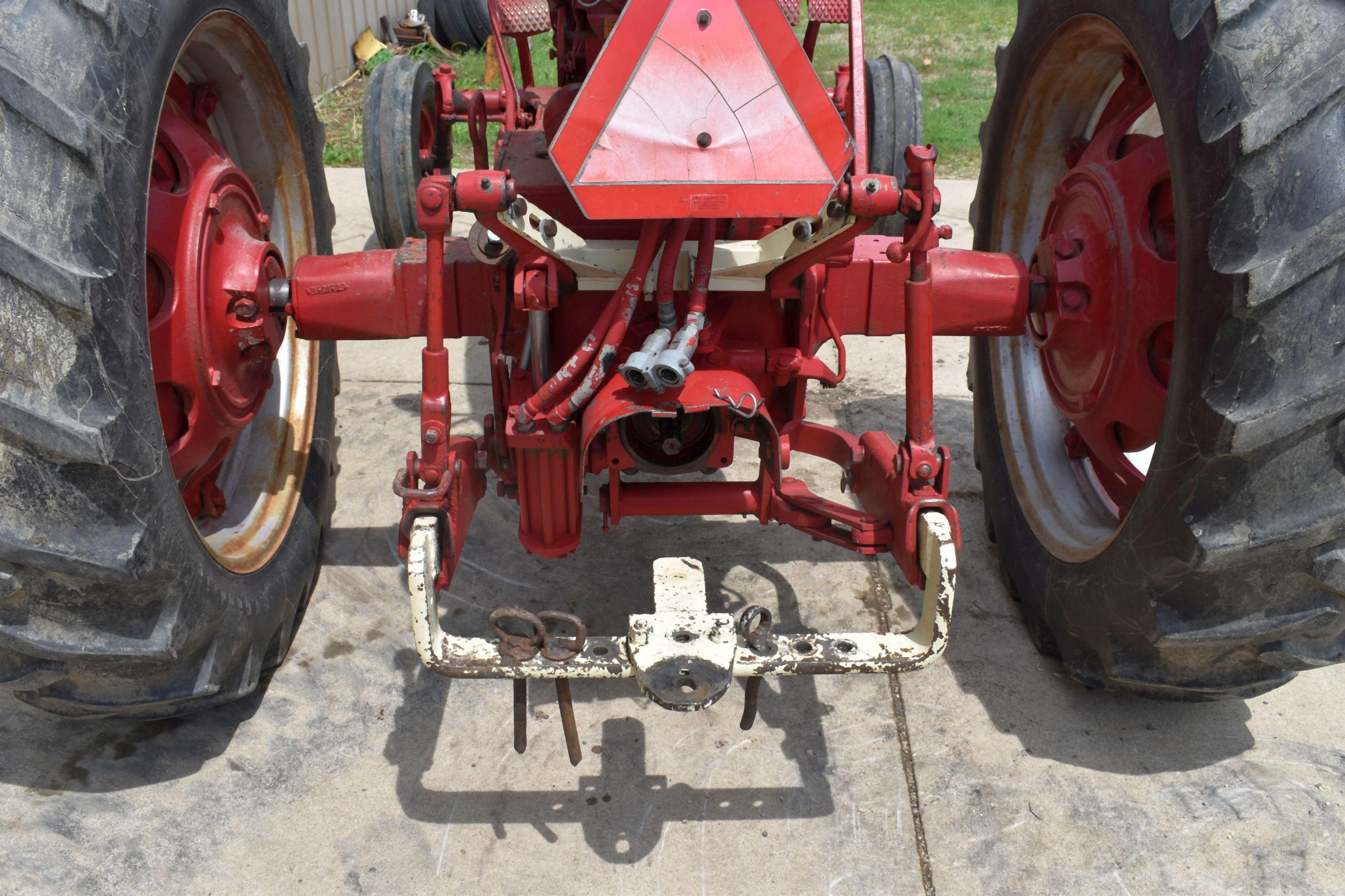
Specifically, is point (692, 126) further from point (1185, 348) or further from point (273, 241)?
point (273, 241)

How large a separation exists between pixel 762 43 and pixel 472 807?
Result: 5.38 feet

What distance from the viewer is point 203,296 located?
2.26m

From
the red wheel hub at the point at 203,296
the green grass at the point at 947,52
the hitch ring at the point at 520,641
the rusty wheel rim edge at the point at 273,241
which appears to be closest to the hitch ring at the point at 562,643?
the hitch ring at the point at 520,641

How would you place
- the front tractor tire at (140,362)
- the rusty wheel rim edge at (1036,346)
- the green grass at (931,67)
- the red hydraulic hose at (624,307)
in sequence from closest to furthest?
the front tractor tire at (140,362) < the red hydraulic hose at (624,307) < the rusty wheel rim edge at (1036,346) < the green grass at (931,67)

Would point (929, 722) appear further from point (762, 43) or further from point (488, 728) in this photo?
point (762, 43)

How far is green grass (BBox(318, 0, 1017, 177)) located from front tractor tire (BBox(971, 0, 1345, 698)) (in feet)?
12.6

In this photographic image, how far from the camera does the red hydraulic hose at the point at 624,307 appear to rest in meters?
2.00

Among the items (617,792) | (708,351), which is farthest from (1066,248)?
(617,792)

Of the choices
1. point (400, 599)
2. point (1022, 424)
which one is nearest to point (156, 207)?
point (400, 599)

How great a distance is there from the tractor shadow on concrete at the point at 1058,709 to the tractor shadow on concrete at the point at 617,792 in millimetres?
285

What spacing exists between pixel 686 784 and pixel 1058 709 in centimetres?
92

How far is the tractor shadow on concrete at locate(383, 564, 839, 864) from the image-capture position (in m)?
2.17

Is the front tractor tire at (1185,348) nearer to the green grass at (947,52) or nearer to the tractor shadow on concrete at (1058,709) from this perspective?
the tractor shadow on concrete at (1058,709)

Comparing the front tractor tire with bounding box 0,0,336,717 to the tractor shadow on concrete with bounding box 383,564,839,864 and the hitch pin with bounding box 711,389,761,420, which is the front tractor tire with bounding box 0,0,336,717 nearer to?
the tractor shadow on concrete with bounding box 383,564,839,864
